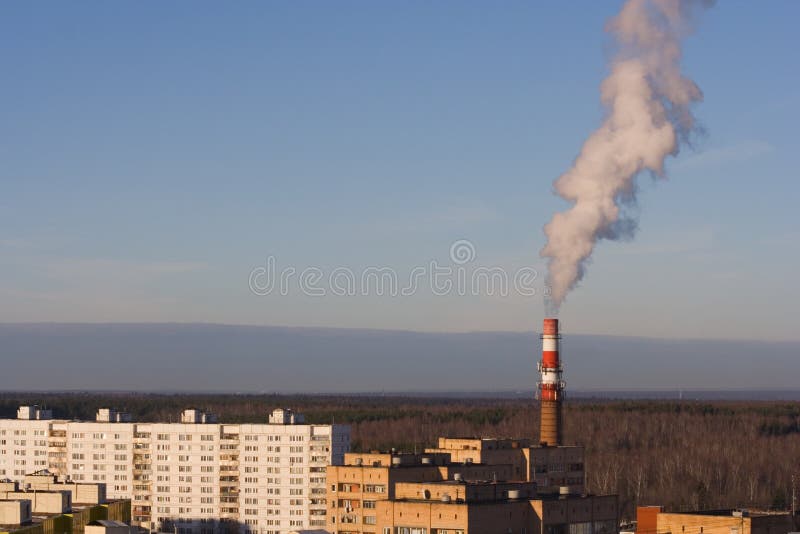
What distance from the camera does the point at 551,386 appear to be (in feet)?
342

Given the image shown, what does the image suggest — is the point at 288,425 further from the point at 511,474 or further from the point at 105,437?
the point at 511,474

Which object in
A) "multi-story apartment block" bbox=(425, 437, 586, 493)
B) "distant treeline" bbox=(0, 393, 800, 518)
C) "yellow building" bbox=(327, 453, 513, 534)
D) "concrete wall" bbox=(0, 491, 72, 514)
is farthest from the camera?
"distant treeline" bbox=(0, 393, 800, 518)

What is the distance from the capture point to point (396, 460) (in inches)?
3302

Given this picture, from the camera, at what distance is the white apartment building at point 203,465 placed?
355 feet

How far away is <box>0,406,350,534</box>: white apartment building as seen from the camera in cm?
Answer: 10831

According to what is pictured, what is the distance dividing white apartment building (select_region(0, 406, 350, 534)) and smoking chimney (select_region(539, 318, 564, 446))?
15376 mm

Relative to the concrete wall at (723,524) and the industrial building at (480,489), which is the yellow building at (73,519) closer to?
the industrial building at (480,489)

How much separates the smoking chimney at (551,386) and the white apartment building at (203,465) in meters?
15.4

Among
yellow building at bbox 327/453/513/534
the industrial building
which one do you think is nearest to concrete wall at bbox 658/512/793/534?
the industrial building

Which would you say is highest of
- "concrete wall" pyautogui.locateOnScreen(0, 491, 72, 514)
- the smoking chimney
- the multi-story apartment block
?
the smoking chimney

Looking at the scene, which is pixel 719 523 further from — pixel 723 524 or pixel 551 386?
pixel 551 386

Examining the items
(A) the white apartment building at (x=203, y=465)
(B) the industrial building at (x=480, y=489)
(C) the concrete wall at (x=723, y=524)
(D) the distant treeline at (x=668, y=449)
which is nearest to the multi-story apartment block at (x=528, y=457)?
(B) the industrial building at (x=480, y=489)

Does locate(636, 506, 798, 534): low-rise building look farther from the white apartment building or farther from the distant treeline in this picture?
the white apartment building

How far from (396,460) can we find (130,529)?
22256 millimetres
